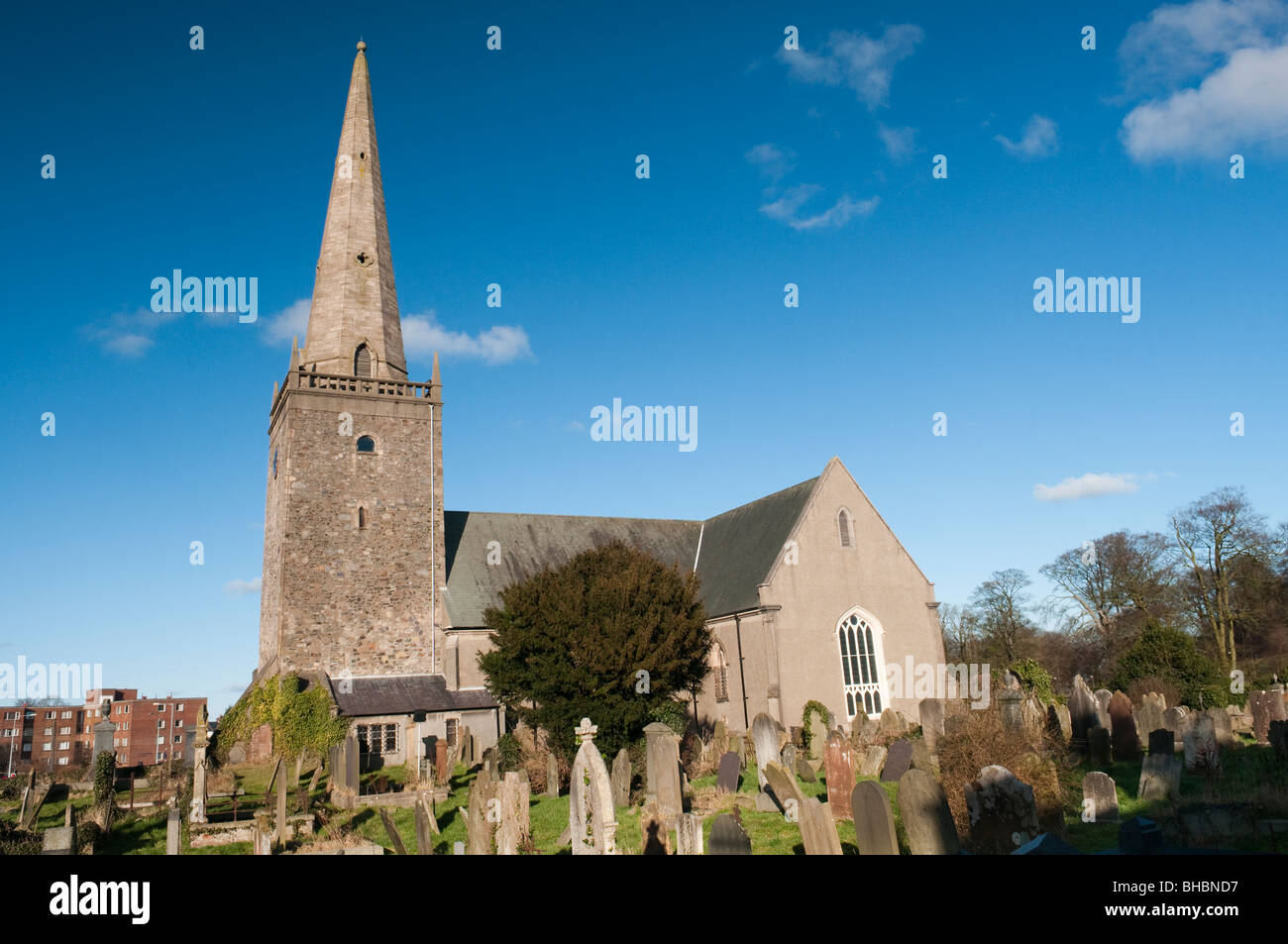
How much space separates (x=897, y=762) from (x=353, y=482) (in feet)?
66.5

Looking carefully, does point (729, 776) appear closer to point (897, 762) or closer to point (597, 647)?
point (897, 762)

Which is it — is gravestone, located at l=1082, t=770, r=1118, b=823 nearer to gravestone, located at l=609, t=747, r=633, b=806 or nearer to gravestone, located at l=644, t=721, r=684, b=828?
gravestone, located at l=644, t=721, r=684, b=828

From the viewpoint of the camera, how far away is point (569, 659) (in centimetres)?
1983

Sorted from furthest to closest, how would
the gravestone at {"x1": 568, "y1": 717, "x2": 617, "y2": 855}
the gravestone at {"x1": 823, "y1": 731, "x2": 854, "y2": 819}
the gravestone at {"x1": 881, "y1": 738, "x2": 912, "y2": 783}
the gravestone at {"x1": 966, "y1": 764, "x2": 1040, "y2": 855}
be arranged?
the gravestone at {"x1": 881, "y1": 738, "x2": 912, "y2": 783} → the gravestone at {"x1": 823, "y1": 731, "x2": 854, "y2": 819} → the gravestone at {"x1": 568, "y1": 717, "x2": 617, "y2": 855} → the gravestone at {"x1": 966, "y1": 764, "x2": 1040, "y2": 855}

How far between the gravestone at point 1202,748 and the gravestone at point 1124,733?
2.63m

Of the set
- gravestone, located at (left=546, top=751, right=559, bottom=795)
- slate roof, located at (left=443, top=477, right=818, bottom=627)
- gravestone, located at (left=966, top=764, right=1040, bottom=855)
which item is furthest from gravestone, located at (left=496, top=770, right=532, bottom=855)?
slate roof, located at (left=443, top=477, right=818, bottom=627)

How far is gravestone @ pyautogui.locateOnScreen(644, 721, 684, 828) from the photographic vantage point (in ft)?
45.9

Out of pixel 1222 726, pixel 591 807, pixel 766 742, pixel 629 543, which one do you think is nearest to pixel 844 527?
pixel 629 543

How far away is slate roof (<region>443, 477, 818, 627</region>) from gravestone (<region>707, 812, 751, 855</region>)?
18.8 m

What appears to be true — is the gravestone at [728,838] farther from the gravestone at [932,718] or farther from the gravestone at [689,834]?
the gravestone at [932,718]

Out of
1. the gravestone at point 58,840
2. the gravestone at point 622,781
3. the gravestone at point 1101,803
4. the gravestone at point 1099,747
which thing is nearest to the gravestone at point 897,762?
the gravestone at point 1099,747

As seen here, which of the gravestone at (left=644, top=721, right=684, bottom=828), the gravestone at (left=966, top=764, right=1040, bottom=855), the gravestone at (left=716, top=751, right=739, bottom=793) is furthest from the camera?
the gravestone at (left=716, top=751, right=739, bottom=793)
